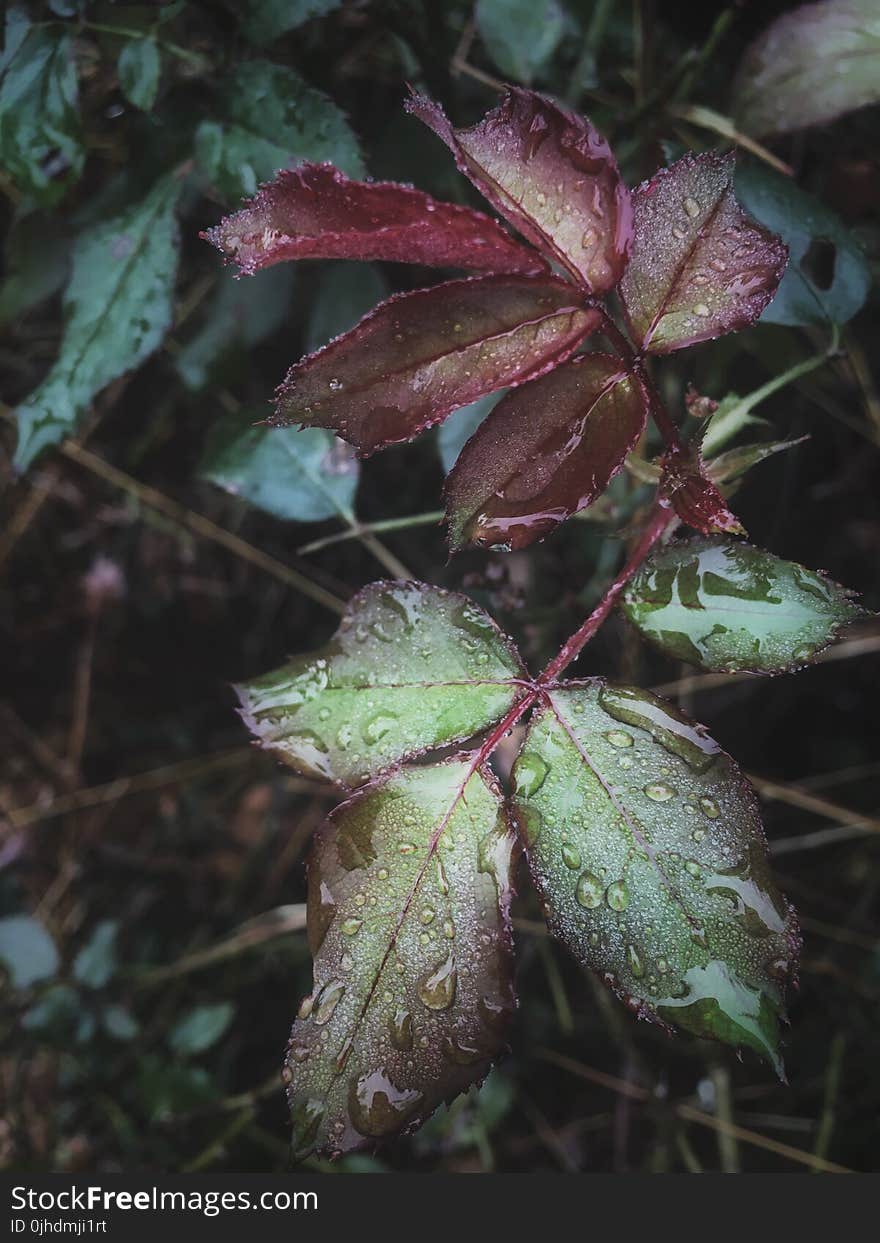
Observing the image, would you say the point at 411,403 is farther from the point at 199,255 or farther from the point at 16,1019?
the point at 16,1019

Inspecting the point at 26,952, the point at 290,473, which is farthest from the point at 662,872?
the point at 26,952

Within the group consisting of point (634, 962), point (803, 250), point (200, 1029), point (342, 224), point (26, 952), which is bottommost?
point (200, 1029)

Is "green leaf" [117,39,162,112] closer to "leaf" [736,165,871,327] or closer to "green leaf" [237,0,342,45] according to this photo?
"green leaf" [237,0,342,45]

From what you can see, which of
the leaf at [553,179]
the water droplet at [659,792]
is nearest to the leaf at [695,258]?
the leaf at [553,179]

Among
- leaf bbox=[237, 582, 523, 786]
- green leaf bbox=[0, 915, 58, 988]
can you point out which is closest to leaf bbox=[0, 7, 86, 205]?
leaf bbox=[237, 582, 523, 786]

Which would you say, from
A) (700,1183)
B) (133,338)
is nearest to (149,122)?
(133,338)

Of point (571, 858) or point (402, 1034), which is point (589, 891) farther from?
point (402, 1034)
